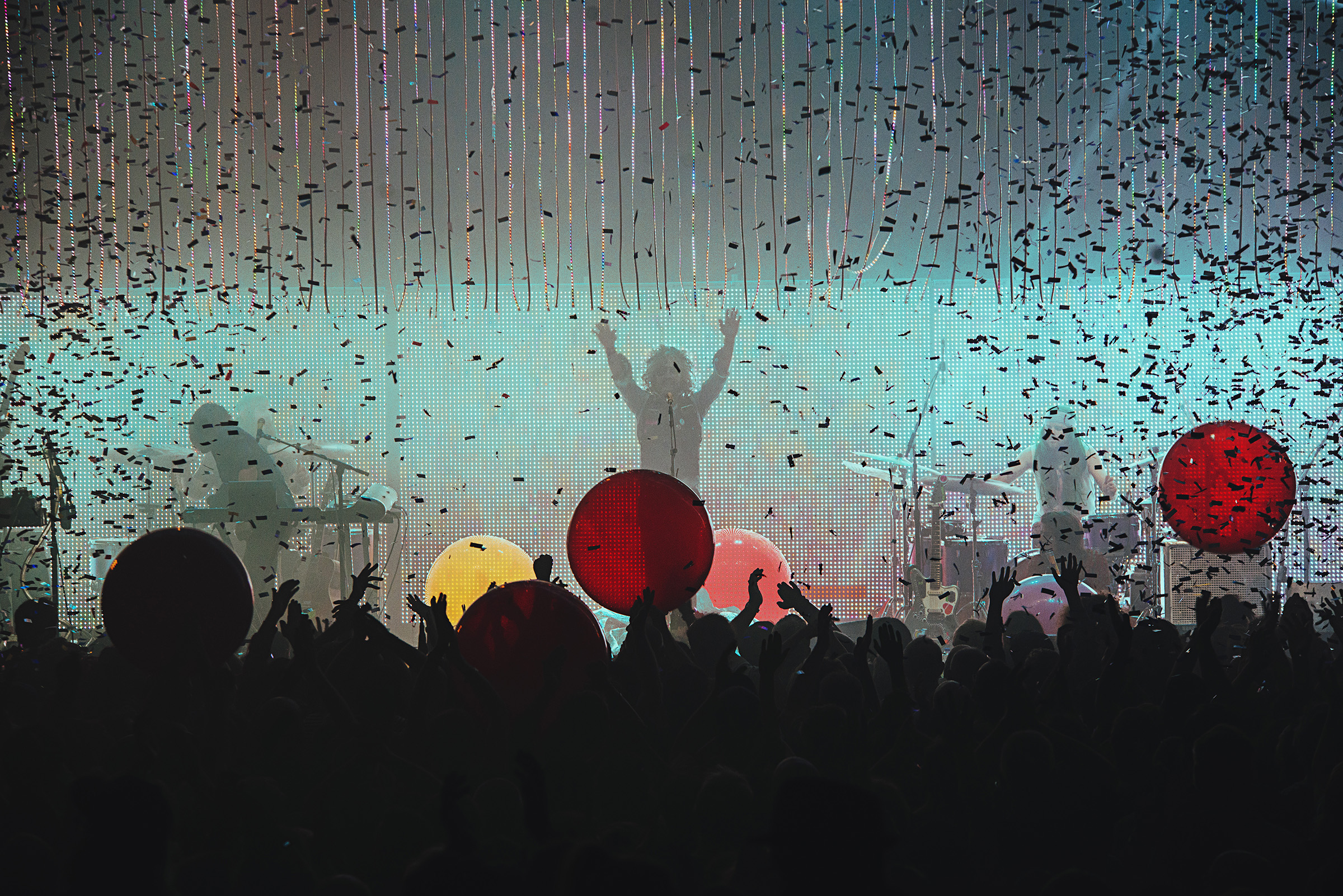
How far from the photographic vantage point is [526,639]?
2301 mm

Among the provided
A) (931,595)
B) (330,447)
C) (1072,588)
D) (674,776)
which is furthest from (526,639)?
(931,595)

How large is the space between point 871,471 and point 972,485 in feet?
2.60

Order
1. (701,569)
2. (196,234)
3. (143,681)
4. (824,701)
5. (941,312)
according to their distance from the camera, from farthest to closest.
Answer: (941,312) < (196,234) < (701,569) < (143,681) < (824,701)

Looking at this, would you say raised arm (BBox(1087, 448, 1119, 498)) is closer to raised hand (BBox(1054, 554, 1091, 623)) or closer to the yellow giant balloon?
the yellow giant balloon

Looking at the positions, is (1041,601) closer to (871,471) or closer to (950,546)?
(950,546)

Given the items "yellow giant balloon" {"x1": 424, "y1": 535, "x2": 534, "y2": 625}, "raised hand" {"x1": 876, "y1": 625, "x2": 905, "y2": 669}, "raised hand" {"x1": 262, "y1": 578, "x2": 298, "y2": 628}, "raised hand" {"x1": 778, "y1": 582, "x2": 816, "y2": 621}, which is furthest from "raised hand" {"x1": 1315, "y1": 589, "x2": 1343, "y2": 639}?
"yellow giant balloon" {"x1": 424, "y1": 535, "x2": 534, "y2": 625}

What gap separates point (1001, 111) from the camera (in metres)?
5.62

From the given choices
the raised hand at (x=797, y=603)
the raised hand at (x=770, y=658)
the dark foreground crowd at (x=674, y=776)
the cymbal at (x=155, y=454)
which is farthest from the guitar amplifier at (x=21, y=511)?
the raised hand at (x=770, y=658)

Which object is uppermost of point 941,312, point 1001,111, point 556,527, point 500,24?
point 500,24

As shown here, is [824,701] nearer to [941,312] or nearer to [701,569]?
[701,569]

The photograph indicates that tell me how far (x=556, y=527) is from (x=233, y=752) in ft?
18.9

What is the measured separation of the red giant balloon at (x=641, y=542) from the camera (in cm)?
334

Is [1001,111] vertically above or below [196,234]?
above

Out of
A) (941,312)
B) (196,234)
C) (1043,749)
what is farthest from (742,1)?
(1043,749)
